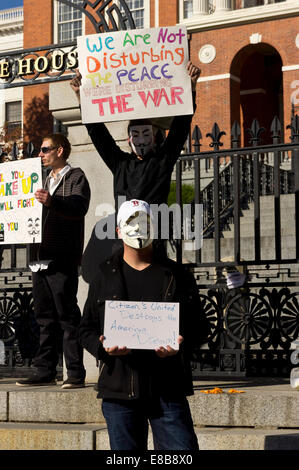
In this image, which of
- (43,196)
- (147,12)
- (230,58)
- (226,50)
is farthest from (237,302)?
(147,12)

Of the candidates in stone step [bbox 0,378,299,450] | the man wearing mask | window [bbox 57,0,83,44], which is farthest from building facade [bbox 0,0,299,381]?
stone step [bbox 0,378,299,450]

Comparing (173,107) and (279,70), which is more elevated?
(279,70)

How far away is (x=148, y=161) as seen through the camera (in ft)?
19.8

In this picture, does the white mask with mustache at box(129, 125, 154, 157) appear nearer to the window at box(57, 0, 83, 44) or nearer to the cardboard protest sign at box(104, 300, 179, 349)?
the cardboard protest sign at box(104, 300, 179, 349)

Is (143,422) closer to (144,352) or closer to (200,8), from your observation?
(144,352)

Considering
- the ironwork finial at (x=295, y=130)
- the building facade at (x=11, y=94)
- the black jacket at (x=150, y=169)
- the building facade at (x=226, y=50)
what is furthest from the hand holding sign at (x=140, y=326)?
the building facade at (x=11, y=94)

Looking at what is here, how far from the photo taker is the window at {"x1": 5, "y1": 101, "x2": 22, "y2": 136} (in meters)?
39.0

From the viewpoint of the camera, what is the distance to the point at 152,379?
4062 millimetres

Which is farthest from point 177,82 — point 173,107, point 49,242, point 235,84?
point 235,84

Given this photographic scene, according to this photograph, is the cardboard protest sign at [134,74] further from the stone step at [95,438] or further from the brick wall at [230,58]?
the brick wall at [230,58]

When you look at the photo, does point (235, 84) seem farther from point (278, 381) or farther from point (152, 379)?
point (152, 379)

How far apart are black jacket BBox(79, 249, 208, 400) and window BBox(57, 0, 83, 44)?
112 feet

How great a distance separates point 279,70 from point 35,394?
30708mm

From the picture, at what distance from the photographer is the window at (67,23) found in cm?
3697
